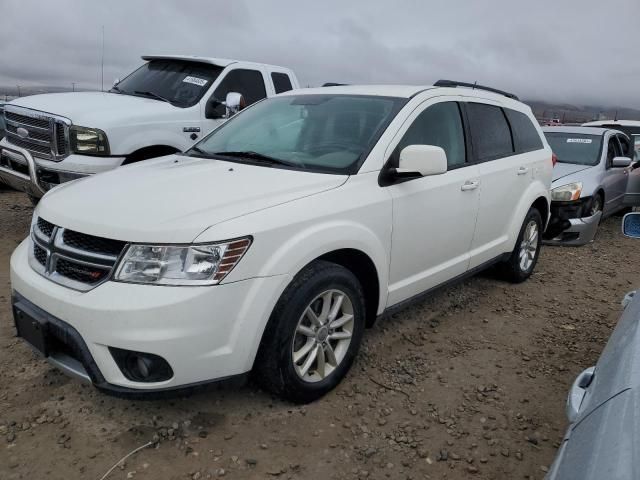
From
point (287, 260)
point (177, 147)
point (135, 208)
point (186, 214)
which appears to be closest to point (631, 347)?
point (287, 260)

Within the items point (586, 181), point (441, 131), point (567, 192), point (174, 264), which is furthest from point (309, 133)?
point (586, 181)

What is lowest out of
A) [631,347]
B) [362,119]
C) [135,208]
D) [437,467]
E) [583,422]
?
[437,467]

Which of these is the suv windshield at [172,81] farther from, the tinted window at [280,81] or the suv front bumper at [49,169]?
the suv front bumper at [49,169]

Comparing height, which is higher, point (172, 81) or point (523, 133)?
point (172, 81)

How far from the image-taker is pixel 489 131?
167 inches

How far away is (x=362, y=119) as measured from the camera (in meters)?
3.36

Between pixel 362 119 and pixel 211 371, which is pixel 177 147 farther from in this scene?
pixel 211 371

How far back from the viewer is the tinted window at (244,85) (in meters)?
6.27

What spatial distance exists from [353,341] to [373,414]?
1.34ft

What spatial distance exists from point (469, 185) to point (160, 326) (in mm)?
2407

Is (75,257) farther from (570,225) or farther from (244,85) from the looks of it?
(570,225)

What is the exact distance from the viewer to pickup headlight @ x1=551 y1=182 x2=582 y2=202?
6.59 metres

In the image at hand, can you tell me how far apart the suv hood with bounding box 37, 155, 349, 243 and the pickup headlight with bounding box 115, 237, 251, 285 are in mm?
48

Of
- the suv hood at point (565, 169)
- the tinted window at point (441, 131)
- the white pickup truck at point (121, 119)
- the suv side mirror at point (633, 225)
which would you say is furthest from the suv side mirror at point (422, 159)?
the suv hood at point (565, 169)
